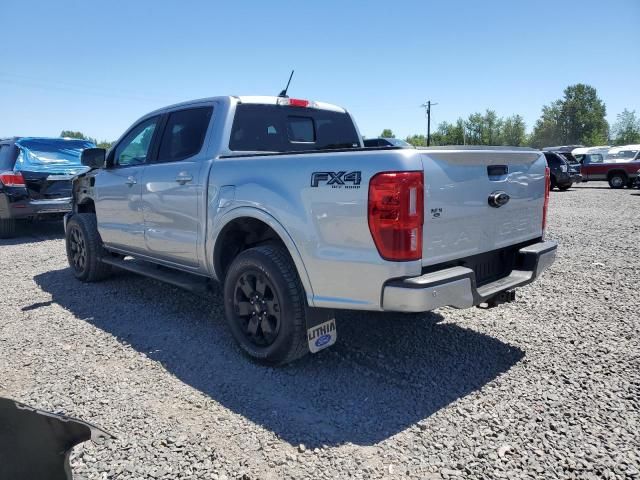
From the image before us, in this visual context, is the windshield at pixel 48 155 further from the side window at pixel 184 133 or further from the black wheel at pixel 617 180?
the black wheel at pixel 617 180

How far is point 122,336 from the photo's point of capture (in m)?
4.09

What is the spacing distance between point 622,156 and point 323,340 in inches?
946

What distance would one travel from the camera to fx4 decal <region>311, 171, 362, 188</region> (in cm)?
267

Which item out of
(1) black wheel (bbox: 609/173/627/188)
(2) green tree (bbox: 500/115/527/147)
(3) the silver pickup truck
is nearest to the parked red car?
(1) black wheel (bbox: 609/173/627/188)

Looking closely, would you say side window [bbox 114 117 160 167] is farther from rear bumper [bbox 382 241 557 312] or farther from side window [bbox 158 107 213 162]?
rear bumper [bbox 382 241 557 312]

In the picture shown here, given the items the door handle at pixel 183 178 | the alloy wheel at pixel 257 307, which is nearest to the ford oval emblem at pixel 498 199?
the alloy wheel at pixel 257 307

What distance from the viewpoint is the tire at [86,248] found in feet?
18.4

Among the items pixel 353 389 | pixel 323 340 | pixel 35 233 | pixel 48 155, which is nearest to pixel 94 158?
pixel 323 340

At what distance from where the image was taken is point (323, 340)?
126 inches

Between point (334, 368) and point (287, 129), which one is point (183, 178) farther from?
point (334, 368)

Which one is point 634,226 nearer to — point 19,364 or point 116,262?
point 116,262

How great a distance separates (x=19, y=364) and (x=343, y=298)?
2636 mm

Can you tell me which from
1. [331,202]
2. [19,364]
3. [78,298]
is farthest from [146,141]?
[331,202]

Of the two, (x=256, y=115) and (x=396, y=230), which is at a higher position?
(x=256, y=115)
